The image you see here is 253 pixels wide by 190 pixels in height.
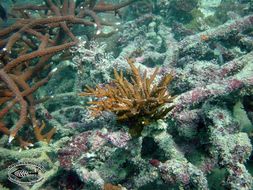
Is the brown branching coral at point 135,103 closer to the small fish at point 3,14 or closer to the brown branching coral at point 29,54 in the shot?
the brown branching coral at point 29,54

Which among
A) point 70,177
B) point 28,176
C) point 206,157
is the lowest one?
point 28,176

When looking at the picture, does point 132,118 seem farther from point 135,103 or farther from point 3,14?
point 3,14

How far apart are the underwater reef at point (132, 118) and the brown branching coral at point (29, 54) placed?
0.02 meters

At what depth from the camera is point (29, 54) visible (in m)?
4.28

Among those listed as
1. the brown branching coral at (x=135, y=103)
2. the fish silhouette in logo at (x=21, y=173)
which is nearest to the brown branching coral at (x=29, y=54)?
the fish silhouette in logo at (x=21, y=173)

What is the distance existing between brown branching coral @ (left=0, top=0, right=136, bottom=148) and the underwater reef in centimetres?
2

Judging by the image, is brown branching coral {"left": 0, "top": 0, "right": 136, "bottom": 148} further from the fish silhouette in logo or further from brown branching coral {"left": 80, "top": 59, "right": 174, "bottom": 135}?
brown branching coral {"left": 80, "top": 59, "right": 174, "bottom": 135}

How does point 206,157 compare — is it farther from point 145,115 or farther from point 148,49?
point 148,49

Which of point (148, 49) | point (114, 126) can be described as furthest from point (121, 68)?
point (148, 49)

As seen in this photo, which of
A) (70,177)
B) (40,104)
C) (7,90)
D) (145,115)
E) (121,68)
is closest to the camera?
(145,115)

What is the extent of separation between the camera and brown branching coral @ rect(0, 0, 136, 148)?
4.11 meters

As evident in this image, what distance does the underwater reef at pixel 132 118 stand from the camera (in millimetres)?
3178

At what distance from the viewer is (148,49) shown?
278 inches

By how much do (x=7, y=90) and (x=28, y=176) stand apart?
1.31m
